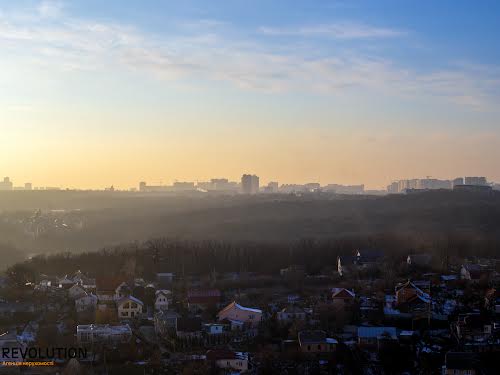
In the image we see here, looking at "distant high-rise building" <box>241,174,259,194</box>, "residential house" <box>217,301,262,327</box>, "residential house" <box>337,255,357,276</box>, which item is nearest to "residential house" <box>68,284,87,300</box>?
"residential house" <box>217,301,262,327</box>

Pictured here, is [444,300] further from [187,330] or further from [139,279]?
[139,279]

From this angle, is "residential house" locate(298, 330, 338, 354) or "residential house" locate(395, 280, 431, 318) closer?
"residential house" locate(298, 330, 338, 354)

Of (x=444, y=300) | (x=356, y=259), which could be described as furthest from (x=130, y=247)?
(x=444, y=300)

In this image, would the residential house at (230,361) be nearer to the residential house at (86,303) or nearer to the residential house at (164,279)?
the residential house at (86,303)

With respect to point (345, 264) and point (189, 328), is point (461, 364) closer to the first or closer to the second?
point (189, 328)

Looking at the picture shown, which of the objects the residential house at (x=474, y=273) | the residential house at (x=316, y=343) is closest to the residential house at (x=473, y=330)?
the residential house at (x=316, y=343)

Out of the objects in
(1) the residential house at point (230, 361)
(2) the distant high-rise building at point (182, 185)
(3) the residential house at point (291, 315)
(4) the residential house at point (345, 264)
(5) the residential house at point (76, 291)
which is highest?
(2) the distant high-rise building at point (182, 185)

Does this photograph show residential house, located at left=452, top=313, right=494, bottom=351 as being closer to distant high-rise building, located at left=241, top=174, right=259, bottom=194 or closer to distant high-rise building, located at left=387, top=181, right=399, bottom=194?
distant high-rise building, located at left=241, top=174, right=259, bottom=194
